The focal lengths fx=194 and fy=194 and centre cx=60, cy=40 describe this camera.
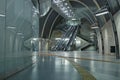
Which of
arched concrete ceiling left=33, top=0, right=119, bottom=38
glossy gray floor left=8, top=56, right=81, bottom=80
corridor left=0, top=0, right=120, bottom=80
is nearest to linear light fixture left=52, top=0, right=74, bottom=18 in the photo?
corridor left=0, top=0, right=120, bottom=80

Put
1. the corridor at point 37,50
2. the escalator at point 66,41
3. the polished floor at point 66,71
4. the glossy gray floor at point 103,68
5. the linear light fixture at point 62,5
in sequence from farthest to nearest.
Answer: the escalator at point 66,41, the linear light fixture at point 62,5, the glossy gray floor at point 103,68, the polished floor at point 66,71, the corridor at point 37,50

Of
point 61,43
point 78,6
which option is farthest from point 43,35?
point 78,6

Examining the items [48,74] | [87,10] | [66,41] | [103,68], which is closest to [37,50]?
[103,68]

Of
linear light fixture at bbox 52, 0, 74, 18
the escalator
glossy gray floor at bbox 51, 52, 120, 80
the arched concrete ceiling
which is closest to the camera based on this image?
glossy gray floor at bbox 51, 52, 120, 80

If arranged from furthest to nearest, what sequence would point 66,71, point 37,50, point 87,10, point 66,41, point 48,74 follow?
point 66,41, point 87,10, point 37,50, point 66,71, point 48,74

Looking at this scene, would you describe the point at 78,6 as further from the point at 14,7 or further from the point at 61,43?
the point at 14,7

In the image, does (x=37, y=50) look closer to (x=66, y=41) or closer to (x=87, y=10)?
(x=87, y=10)


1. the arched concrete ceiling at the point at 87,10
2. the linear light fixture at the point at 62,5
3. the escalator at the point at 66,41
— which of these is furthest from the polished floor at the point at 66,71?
the escalator at the point at 66,41

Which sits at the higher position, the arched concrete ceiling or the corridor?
the arched concrete ceiling

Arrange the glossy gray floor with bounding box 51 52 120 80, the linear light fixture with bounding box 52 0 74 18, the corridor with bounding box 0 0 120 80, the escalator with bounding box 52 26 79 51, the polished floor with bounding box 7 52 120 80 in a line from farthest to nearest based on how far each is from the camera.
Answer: the escalator with bounding box 52 26 79 51, the linear light fixture with bounding box 52 0 74 18, the glossy gray floor with bounding box 51 52 120 80, the polished floor with bounding box 7 52 120 80, the corridor with bounding box 0 0 120 80

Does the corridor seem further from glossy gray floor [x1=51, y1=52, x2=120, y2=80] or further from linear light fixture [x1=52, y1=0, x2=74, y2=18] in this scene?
linear light fixture [x1=52, y1=0, x2=74, y2=18]

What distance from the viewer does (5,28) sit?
434cm

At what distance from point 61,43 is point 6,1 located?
4265cm

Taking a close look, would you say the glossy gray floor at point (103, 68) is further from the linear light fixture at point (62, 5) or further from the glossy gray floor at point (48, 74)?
the linear light fixture at point (62, 5)
